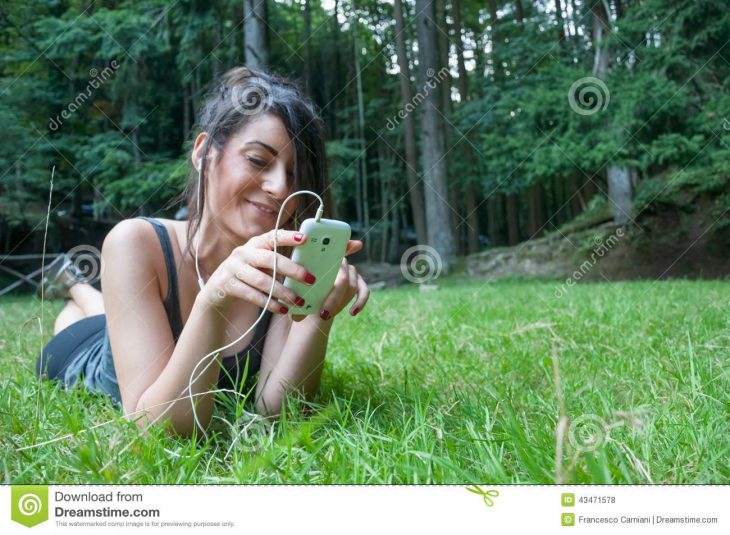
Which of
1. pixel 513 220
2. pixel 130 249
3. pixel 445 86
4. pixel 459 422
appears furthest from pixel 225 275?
pixel 513 220

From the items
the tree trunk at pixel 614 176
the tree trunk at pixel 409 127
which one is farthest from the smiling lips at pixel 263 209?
the tree trunk at pixel 409 127

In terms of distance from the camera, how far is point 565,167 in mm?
5445

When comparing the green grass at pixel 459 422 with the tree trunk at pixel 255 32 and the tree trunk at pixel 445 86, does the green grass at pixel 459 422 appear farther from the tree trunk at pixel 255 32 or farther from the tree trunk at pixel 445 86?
the tree trunk at pixel 445 86

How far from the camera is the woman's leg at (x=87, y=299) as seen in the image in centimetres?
204

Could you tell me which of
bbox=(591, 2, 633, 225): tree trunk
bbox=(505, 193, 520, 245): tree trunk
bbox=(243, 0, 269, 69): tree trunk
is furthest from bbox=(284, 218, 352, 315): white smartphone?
bbox=(505, 193, 520, 245): tree trunk

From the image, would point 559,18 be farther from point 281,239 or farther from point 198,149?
point 281,239

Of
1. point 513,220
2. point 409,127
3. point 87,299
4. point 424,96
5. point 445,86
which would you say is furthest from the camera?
point 513,220

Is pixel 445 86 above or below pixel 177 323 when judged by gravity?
above

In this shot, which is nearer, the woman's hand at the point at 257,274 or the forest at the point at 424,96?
the woman's hand at the point at 257,274

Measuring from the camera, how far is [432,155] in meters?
7.16

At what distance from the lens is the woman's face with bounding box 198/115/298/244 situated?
1.02 meters

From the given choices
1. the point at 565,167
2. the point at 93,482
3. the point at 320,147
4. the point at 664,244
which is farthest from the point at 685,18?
the point at 93,482

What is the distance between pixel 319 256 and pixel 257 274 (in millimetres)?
88

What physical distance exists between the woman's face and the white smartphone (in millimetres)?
196
